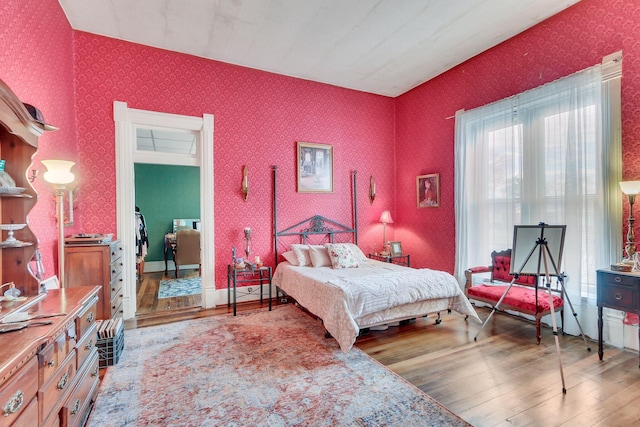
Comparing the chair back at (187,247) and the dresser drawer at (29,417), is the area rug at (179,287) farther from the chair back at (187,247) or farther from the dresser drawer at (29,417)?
the dresser drawer at (29,417)

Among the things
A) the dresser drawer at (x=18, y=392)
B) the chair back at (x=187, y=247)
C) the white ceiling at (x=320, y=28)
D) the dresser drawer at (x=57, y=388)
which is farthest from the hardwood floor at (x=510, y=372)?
the white ceiling at (x=320, y=28)

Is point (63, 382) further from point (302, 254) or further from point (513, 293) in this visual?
point (513, 293)

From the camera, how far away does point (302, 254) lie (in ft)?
14.9

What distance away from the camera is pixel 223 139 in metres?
4.48

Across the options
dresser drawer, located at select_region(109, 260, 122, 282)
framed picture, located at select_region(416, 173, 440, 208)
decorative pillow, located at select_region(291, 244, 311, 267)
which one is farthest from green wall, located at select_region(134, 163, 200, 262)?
framed picture, located at select_region(416, 173, 440, 208)

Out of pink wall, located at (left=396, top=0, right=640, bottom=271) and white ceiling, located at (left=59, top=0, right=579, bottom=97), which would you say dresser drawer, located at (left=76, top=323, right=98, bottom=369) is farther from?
pink wall, located at (left=396, top=0, right=640, bottom=271)

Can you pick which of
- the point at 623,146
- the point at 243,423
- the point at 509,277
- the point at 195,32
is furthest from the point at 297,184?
the point at 623,146

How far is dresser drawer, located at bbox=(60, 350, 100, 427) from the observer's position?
1.64 meters

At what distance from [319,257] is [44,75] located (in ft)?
11.5

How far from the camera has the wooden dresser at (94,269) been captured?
10.0 feet

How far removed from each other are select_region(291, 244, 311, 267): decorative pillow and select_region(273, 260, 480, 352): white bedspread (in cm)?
52

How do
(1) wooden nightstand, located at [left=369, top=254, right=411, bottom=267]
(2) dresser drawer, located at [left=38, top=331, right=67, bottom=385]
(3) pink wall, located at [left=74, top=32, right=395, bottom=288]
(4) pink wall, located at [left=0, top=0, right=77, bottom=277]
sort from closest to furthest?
(2) dresser drawer, located at [left=38, top=331, right=67, bottom=385]
(4) pink wall, located at [left=0, top=0, right=77, bottom=277]
(3) pink wall, located at [left=74, top=32, right=395, bottom=288]
(1) wooden nightstand, located at [left=369, top=254, right=411, bottom=267]

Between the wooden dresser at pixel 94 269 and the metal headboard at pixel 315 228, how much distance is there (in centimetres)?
221

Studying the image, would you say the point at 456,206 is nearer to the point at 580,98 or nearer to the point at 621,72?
the point at 580,98
